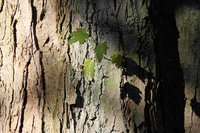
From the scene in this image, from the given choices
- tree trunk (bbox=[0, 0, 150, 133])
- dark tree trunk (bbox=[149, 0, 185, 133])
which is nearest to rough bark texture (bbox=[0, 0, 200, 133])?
tree trunk (bbox=[0, 0, 150, 133])

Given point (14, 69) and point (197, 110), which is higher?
point (14, 69)

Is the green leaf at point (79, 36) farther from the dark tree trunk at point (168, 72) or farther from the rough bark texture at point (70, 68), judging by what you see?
the dark tree trunk at point (168, 72)

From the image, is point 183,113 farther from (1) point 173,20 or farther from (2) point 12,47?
(2) point 12,47

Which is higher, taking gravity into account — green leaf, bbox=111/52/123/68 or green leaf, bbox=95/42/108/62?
green leaf, bbox=95/42/108/62

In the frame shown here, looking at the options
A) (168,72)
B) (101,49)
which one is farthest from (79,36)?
(168,72)

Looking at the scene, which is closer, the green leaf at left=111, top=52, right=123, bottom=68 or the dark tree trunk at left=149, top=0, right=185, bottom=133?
the green leaf at left=111, top=52, right=123, bottom=68

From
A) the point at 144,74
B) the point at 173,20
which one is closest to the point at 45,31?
the point at 144,74

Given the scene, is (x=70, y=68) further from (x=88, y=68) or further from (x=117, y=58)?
(x=117, y=58)

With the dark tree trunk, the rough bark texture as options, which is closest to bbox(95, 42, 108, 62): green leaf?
the rough bark texture

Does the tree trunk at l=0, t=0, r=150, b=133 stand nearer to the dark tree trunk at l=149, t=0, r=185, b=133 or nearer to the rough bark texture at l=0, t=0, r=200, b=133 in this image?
the rough bark texture at l=0, t=0, r=200, b=133
